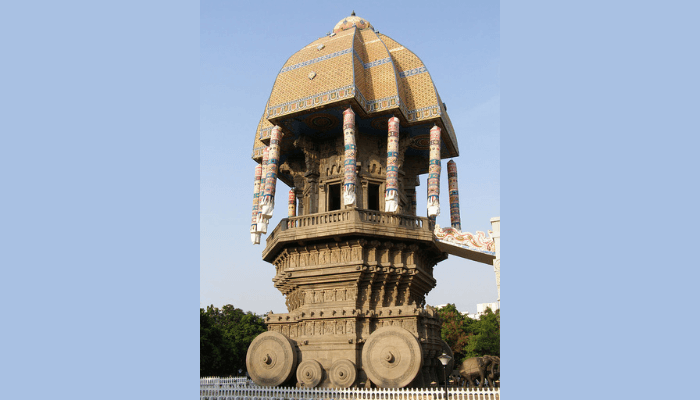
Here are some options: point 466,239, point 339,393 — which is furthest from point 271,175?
point 339,393

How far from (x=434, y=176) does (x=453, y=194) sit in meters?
4.13

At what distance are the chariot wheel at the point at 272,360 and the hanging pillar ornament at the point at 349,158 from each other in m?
5.73

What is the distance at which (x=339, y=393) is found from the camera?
53.8 feet

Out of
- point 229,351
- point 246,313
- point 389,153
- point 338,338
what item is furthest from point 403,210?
point 246,313

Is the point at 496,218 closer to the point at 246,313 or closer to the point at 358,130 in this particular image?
the point at 358,130

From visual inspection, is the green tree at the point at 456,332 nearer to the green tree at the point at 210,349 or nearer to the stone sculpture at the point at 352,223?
the green tree at the point at 210,349

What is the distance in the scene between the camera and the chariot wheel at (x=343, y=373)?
1762cm

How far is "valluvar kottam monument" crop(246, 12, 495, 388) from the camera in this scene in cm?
1861

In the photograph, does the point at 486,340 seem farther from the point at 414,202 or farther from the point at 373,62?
the point at 373,62

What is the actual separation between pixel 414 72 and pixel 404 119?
9.59ft

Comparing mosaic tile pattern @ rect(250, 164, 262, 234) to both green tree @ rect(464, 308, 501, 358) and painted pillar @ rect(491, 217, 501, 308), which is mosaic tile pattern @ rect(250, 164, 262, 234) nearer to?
painted pillar @ rect(491, 217, 501, 308)

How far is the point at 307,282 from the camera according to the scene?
21.0 meters

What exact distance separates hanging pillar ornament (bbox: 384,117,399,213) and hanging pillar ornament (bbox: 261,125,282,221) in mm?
4702

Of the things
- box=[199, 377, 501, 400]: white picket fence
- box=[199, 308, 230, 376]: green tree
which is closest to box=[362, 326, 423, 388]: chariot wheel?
box=[199, 377, 501, 400]: white picket fence
